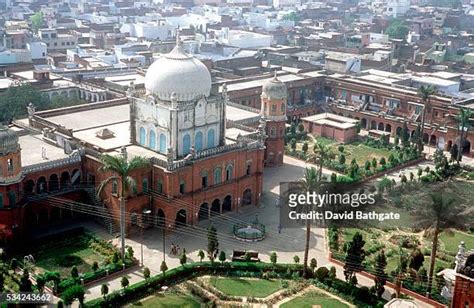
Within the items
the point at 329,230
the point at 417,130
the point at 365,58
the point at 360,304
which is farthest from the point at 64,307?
the point at 365,58

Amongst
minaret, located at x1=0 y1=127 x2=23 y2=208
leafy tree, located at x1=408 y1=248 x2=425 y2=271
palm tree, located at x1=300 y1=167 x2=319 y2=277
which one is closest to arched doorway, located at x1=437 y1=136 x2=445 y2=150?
leafy tree, located at x1=408 y1=248 x2=425 y2=271

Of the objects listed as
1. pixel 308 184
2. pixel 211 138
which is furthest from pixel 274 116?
pixel 308 184

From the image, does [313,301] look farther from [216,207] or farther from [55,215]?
[55,215]

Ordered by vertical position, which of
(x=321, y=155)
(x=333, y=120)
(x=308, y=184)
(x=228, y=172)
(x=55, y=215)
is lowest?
(x=55, y=215)

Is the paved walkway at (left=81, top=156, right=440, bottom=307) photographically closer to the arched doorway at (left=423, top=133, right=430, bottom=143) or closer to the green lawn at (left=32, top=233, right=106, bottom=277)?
the green lawn at (left=32, top=233, right=106, bottom=277)

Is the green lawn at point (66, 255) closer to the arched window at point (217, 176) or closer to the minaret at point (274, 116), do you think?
the arched window at point (217, 176)

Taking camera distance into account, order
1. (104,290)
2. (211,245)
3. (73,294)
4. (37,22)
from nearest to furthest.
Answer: (73,294) → (104,290) → (211,245) → (37,22)

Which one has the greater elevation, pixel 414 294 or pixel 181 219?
pixel 181 219
